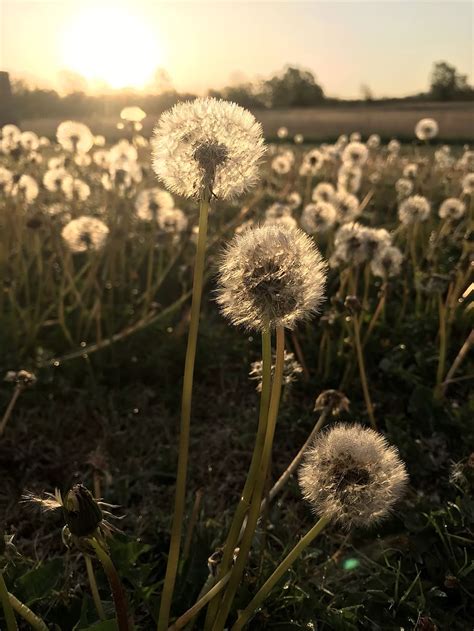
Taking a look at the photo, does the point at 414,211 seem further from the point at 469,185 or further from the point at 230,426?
the point at 230,426

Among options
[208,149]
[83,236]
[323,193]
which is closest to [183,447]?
[208,149]

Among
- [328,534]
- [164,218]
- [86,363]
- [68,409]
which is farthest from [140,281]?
[328,534]

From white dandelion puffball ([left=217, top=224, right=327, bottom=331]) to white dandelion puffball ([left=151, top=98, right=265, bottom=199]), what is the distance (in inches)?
5.6

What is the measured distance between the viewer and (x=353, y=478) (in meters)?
1.49

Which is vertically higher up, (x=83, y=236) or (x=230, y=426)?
(x=83, y=236)

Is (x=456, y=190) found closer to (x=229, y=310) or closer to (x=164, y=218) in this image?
(x=164, y=218)

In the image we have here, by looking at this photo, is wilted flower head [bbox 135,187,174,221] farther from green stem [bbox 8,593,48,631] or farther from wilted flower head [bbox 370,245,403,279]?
green stem [bbox 8,593,48,631]

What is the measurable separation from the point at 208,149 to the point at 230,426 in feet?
6.40

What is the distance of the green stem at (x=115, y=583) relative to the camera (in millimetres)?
1274

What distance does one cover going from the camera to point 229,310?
1.47m

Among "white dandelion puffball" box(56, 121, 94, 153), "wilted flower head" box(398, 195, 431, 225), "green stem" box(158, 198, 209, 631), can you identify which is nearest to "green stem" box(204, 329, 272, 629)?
"green stem" box(158, 198, 209, 631)

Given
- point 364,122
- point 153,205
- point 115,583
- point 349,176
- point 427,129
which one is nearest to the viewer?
point 115,583

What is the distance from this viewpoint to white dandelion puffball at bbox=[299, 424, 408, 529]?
4.82ft

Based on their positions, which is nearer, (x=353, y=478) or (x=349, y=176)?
(x=353, y=478)
